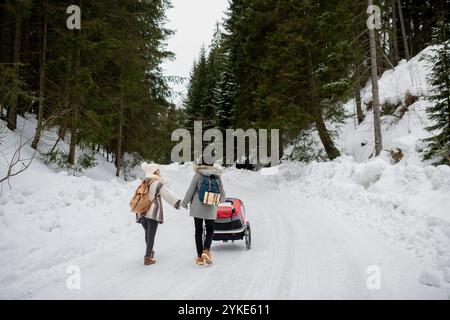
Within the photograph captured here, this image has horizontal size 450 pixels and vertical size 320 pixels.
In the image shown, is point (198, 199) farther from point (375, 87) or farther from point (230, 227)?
point (375, 87)

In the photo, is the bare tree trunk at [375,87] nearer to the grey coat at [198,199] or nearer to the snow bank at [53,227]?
the grey coat at [198,199]

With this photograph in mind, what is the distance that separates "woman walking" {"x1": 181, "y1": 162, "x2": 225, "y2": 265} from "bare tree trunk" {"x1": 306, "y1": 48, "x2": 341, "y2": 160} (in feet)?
43.4

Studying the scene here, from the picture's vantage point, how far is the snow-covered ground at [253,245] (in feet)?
15.2

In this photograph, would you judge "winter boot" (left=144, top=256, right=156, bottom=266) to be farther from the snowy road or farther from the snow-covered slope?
the snow-covered slope

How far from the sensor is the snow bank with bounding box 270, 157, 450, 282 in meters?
6.27

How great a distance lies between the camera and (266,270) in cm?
539

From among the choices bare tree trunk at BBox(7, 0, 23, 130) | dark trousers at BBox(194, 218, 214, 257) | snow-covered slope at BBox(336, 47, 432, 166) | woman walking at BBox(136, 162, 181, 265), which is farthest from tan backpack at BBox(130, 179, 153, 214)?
snow-covered slope at BBox(336, 47, 432, 166)

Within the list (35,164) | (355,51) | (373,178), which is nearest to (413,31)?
(355,51)

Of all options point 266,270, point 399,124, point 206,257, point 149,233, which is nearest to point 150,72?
point 399,124

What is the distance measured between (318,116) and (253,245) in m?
12.7

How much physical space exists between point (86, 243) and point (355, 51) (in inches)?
627

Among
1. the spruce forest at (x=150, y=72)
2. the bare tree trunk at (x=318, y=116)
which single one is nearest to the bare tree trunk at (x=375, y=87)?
the spruce forest at (x=150, y=72)

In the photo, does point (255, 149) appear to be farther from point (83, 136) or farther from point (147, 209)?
point (147, 209)

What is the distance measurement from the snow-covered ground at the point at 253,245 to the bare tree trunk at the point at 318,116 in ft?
18.8
